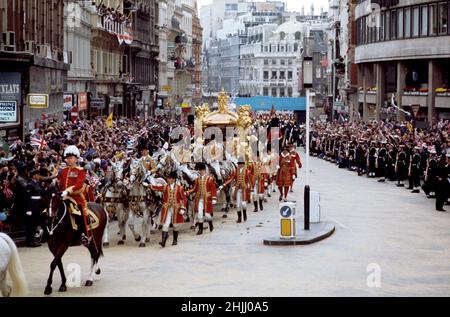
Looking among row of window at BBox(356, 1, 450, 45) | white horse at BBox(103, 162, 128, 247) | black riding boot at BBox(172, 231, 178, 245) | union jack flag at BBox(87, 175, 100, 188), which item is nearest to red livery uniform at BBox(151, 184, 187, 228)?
black riding boot at BBox(172, 231, 178, 245)

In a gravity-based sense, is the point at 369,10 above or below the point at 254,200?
above

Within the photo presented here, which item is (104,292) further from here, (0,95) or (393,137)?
(393,137)

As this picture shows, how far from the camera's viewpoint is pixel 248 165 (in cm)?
3197

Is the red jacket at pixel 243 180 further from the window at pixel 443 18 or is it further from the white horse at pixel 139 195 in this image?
the window at pixel 443 18

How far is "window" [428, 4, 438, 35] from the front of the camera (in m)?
67.2

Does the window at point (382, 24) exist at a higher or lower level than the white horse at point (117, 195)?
higher

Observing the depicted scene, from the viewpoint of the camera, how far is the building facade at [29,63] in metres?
36.7

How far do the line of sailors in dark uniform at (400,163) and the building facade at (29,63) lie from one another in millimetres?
13154

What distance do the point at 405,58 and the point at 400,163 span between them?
29798 millimetres

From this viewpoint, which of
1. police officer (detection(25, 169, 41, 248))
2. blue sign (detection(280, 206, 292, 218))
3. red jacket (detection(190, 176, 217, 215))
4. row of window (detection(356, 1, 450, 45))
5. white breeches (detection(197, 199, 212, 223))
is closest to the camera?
police officer (detection(25, 169, 41, 248))

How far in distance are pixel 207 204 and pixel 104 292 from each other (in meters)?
8.32

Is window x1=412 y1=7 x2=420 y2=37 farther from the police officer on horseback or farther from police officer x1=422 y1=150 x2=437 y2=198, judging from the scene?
the police officer on horseback

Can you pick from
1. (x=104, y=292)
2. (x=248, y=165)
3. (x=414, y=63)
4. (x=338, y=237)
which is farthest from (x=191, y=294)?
(x=414, y=63)

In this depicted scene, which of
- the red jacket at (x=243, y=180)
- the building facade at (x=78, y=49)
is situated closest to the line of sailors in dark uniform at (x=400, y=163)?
the red jacket at (x=243, y=180)
